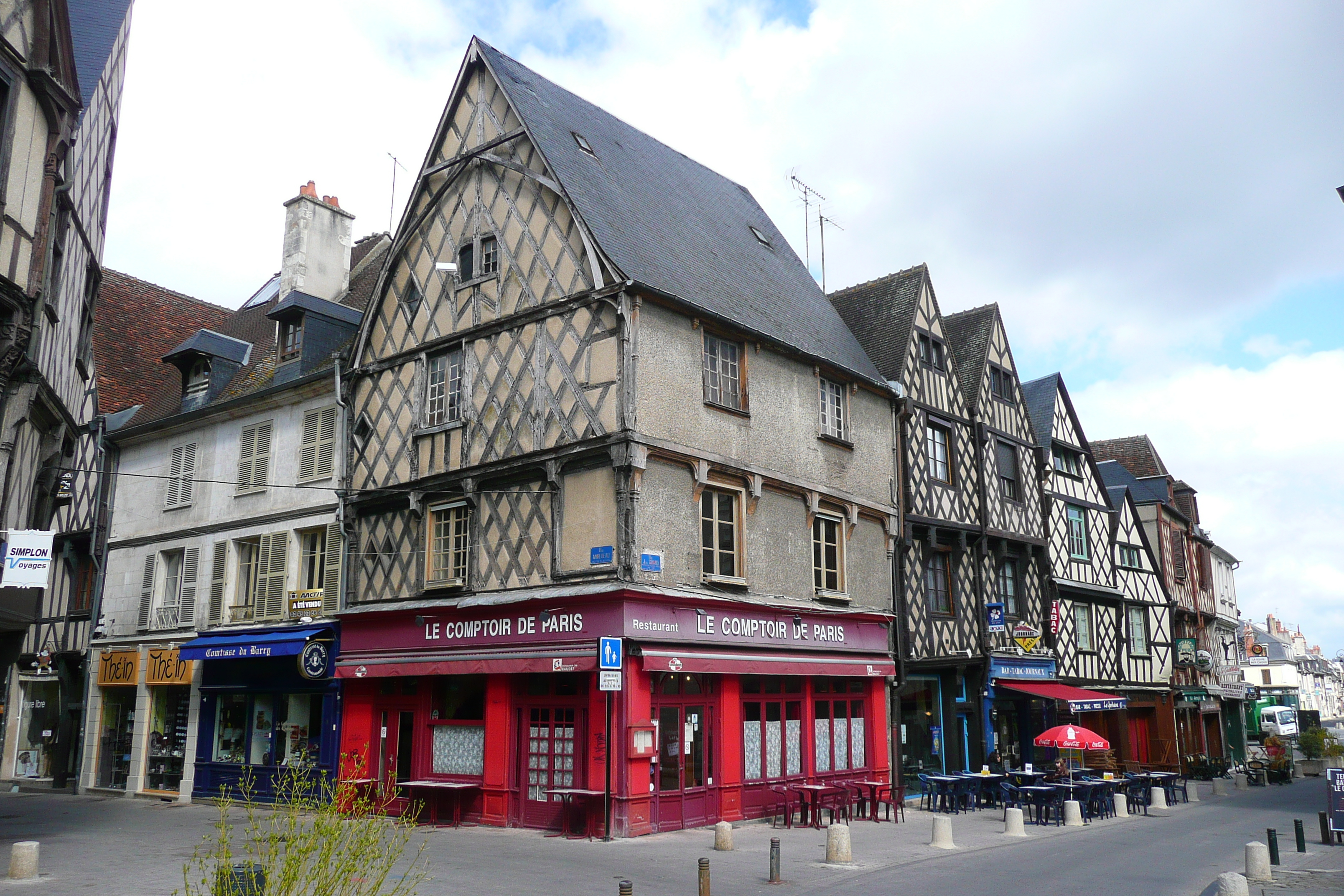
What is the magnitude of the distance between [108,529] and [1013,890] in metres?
18.2

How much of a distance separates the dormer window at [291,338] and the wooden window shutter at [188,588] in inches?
150

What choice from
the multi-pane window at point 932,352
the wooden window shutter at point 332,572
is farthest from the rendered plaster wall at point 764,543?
the wooden window shutter at point 332,572

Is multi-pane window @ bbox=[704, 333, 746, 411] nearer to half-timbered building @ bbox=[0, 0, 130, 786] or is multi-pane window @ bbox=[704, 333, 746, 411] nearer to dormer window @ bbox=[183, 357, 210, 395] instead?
half-timbered building @ bbox=[0, 0, 130, 786]

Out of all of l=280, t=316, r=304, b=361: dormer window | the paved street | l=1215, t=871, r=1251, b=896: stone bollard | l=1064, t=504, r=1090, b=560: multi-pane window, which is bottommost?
the paved street

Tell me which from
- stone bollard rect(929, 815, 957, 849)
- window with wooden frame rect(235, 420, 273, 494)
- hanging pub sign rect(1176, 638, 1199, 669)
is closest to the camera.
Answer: stone bollard rect(929, 815, 957, 849)

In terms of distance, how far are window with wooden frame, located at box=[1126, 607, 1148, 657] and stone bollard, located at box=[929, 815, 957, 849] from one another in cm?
1703

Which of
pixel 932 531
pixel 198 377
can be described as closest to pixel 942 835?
pixel 932 531

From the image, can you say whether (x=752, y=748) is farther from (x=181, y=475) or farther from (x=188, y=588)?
(x=181, y=475)

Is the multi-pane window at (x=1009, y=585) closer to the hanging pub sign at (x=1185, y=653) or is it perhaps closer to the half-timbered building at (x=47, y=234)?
the hanging pub sign at (x=1185, y=653)

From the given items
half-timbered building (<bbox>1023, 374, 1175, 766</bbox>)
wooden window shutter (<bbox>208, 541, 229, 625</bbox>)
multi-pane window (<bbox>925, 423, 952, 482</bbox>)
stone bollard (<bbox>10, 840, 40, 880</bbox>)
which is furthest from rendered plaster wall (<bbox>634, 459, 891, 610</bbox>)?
wooden window shutter (<bbox>208, 541, 229, 625</bbox>)

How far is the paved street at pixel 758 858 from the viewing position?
9.52 meters

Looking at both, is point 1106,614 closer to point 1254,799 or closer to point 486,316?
point 1254,799

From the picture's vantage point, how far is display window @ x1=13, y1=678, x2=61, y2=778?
72.5 feet

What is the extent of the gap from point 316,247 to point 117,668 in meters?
8.64
